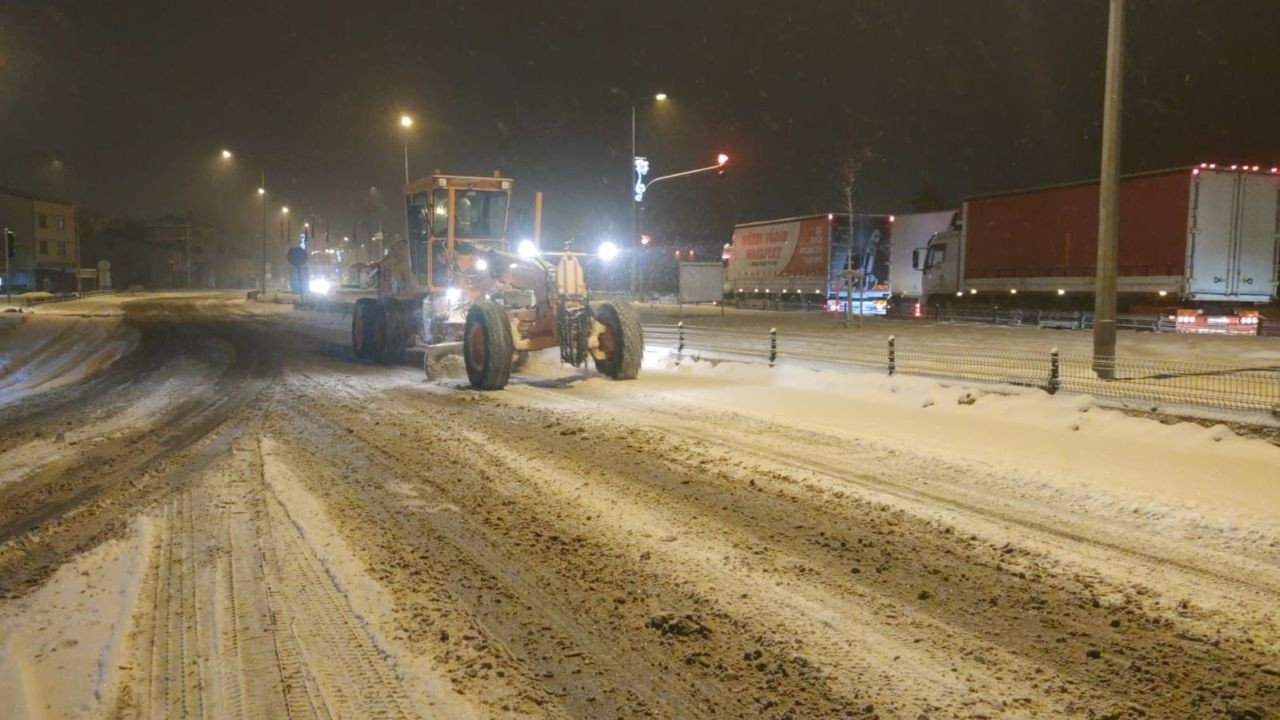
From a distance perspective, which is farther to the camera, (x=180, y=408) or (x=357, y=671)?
(x=180, y=408)

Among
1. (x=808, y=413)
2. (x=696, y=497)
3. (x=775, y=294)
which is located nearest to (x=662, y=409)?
(x=808, y=413)

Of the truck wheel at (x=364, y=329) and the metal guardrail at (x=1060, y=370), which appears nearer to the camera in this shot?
the metal guardrail at (x=1060, y=370)

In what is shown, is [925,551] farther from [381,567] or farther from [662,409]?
[662,409]

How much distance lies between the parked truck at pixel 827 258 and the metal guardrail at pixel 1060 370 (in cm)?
2114

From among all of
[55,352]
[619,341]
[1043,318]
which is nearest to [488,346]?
[619,341]

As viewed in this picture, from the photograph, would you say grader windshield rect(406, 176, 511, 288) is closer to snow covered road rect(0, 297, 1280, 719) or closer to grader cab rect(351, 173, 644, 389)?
grader cab rect(351, 173, 644, 389)

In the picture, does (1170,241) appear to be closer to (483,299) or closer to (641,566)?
(483,299)

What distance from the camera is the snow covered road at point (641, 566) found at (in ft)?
14.4

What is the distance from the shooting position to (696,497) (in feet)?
26.3

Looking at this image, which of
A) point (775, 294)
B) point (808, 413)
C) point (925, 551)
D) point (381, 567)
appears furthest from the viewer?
point (775, 294)

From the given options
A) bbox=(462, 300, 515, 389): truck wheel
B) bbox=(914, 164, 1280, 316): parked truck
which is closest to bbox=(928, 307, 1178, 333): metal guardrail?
bbox=(914, 164, 1280, 316): parked truck

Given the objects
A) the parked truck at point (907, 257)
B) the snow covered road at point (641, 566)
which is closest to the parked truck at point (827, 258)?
the parked truck at point (907, 257)

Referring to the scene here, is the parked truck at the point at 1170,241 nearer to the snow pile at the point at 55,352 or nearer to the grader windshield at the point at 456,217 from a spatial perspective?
the grader windshield at the point at 456,217

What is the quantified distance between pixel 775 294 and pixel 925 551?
43.2 meters
